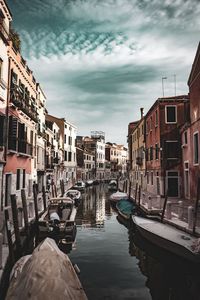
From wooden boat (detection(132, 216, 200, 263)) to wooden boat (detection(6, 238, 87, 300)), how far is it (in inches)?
184

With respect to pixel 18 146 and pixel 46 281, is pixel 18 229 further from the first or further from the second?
pixel 18 146

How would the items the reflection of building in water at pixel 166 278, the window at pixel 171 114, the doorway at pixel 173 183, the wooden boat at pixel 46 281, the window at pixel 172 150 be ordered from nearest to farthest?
1. the wooden boat at pixel 46 281
2. the reflection of building in water at pixel 166 278
3. the doorway at pixel 173 183
4. the window at pixel 172 150
5. the window at pixel 171 114

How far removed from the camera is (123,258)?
1103 centimetres

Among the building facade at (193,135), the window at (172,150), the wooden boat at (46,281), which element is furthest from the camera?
the window at (172,150)

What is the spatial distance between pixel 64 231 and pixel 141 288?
19.2ft

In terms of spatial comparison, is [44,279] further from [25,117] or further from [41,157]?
[41,157]

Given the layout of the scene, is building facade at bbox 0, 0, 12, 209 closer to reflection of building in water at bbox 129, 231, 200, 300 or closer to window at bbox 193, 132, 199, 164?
reflection of building in water at bbox 129, 231, 200, 300

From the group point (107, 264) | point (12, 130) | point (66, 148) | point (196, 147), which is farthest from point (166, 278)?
point (66, 148)

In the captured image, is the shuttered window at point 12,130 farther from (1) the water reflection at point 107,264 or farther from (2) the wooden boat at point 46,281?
(2) the wooden boat at point 46,281

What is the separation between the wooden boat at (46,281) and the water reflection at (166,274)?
2.95m

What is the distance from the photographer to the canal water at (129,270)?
25.6ft

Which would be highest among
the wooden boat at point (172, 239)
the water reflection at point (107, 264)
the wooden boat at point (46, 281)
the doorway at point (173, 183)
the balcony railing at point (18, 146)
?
the balcony railing at point (18, 146)

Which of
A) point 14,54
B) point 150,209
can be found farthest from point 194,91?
point 14,54

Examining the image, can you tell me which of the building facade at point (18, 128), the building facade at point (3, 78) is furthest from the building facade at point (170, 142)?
the building facade at point (3, 78)
